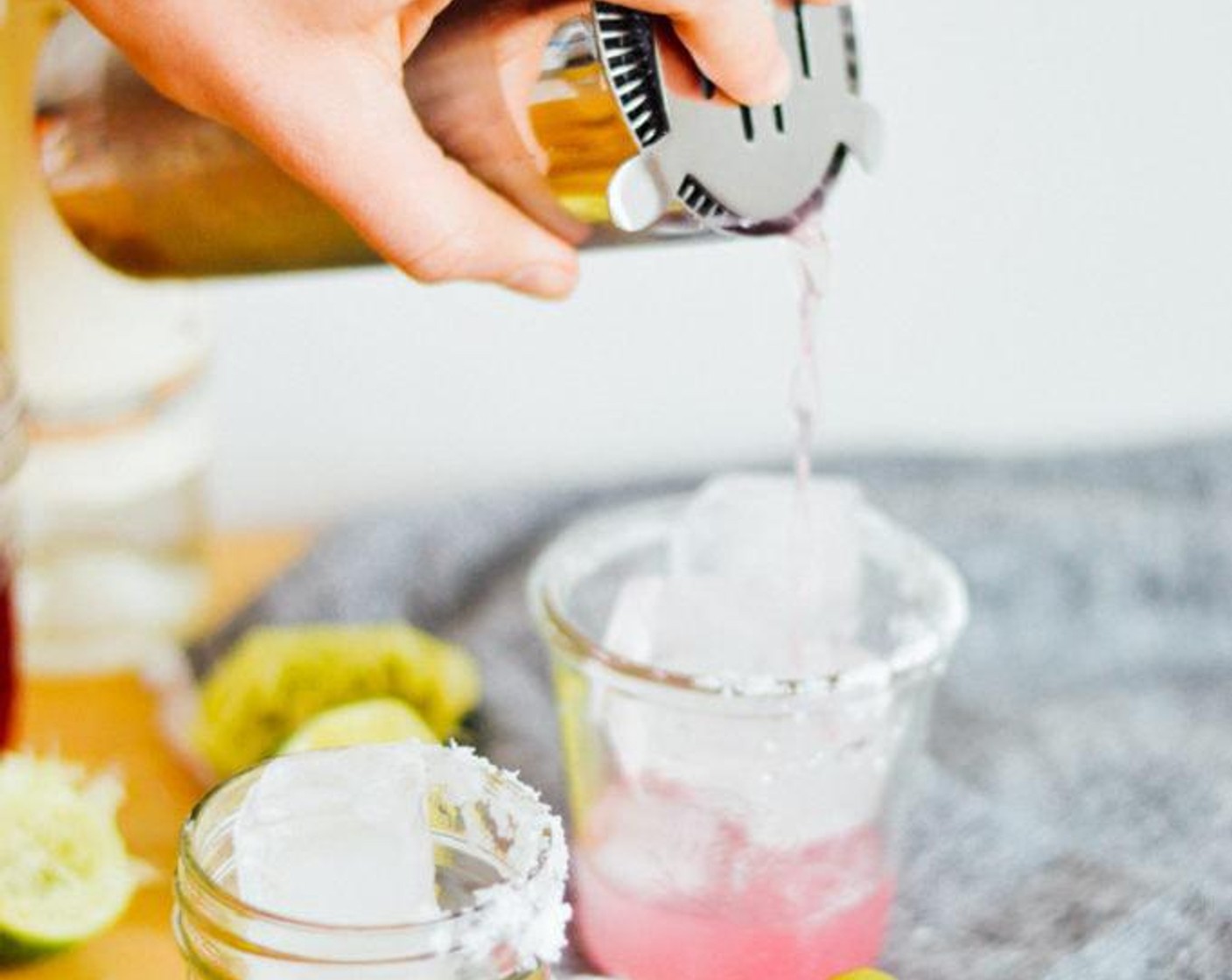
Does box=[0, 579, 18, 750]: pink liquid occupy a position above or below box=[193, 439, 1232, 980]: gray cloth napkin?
above

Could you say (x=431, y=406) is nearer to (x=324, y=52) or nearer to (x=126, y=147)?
(x=126, y=147)

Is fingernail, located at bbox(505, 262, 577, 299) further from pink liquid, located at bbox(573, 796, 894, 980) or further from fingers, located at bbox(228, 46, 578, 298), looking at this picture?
pink liquid, located at bbox(573, 796, 894, 980)

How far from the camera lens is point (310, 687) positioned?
853mm

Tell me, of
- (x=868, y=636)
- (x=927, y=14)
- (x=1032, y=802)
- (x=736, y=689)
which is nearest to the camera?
(x=736, y=689)

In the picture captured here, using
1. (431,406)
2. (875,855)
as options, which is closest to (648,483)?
(431,406)

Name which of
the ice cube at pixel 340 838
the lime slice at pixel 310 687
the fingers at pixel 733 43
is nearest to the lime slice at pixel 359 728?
the lime slice at pixel 310 687

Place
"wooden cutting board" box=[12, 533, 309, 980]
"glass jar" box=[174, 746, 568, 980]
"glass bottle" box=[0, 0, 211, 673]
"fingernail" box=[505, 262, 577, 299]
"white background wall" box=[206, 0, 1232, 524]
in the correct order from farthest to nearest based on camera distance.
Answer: "white background wall" box=[206, 0, 1232, 524] → "glass bottle" box=[0, 0, 211, 673] → "wooden cutting board" box=[12, 533, 309, 980] → "fingernail" box=[505, 262, 577, 299] → "glass jar" box=[174, 746, 568, 980]

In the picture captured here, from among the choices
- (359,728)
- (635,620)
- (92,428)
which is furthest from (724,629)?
(92,428)

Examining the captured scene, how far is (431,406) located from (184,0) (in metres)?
0.57

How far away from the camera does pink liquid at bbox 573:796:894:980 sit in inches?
27.9

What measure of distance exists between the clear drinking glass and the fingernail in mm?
130

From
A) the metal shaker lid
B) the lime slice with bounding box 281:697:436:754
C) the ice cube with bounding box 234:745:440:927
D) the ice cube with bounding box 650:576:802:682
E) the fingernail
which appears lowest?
the lime slice with bounding box 281:697:436:754

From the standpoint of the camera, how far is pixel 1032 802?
0.89m

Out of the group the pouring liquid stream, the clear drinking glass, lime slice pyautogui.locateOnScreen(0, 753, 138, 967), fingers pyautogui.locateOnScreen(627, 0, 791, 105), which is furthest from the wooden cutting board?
fingers pyautogui.locateOnScreen(627, 0, 791, 105)
